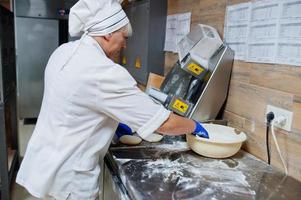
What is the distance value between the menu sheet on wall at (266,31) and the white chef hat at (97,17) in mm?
638

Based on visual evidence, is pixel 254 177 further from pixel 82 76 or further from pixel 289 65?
pixel 82 76

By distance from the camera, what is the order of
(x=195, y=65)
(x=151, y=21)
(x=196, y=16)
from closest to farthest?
(x=195, y=65), (x=196, y=16), (x=151, y=21)

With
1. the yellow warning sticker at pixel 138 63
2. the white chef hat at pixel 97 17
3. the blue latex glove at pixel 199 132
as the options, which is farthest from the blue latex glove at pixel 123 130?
the yellow warning sticker at pixel 138 63

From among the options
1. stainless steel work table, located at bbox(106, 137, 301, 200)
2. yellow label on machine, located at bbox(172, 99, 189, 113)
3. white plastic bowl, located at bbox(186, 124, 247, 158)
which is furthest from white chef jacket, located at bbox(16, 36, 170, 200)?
yellow label on machine, located at bbox(172, 99, 189, 113)

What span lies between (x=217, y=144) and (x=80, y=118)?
60 centimetres

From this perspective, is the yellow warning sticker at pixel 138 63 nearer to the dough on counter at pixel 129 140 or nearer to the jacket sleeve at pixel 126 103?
the dough on counter at pixel 129 140

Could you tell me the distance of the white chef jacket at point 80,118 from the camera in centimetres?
109

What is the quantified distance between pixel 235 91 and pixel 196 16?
0.65 m

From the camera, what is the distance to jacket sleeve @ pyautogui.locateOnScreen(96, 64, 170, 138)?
108 centimetres

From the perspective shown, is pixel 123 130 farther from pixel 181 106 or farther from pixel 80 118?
pixel 80 118

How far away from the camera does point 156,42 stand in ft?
7.78

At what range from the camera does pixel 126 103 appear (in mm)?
1093

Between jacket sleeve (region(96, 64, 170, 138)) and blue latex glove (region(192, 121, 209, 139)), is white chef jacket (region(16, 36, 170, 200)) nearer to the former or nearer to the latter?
jacket sleeve (region(96, 64, 170, 138))

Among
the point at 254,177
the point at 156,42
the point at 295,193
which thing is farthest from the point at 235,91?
the point at 156,42
